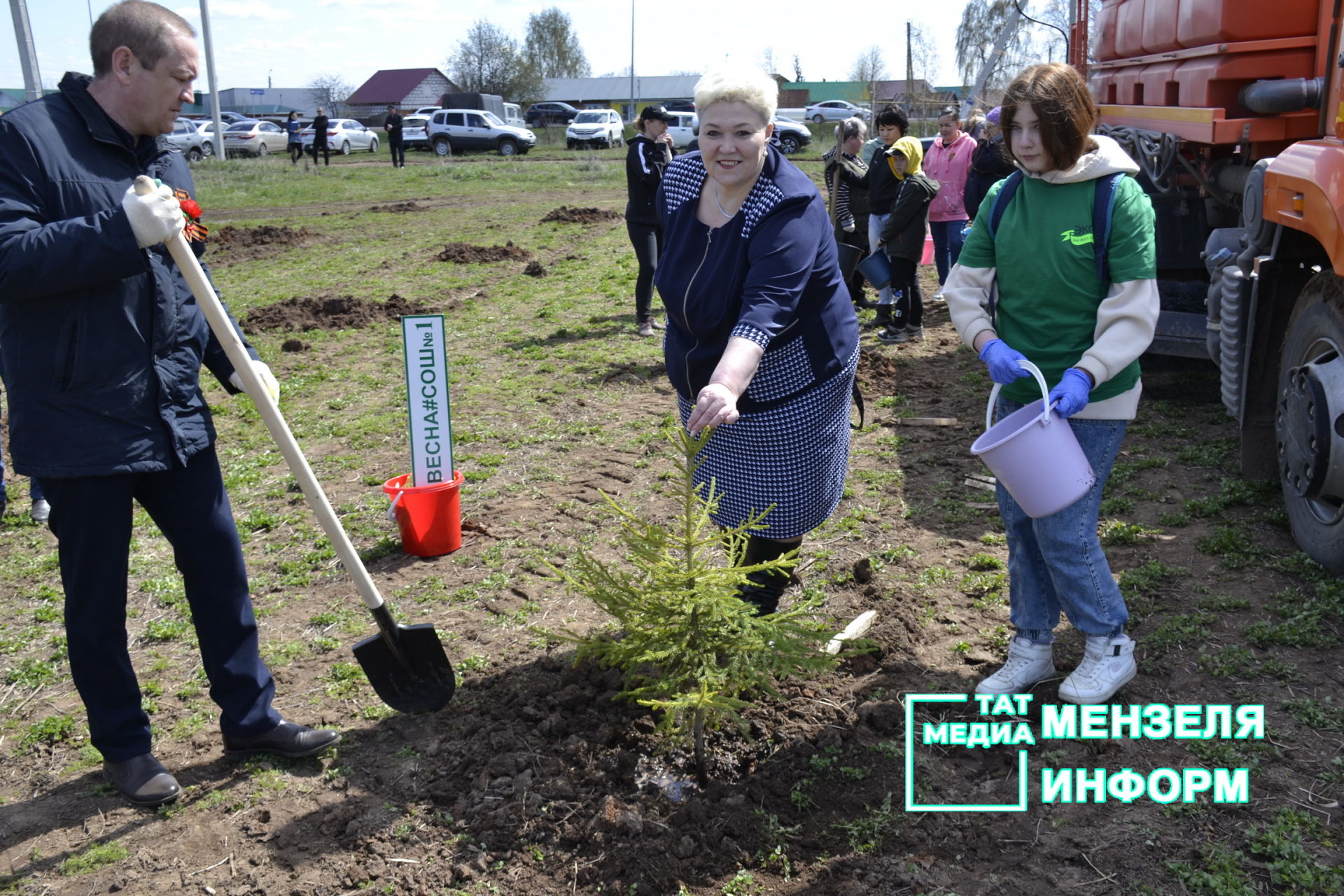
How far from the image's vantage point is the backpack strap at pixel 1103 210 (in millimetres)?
2867

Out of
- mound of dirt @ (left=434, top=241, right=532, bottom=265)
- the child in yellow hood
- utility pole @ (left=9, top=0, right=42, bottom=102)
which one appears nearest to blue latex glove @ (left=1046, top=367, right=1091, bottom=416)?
the child in yellow hood

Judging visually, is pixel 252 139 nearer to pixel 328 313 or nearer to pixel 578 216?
pixel 578 216

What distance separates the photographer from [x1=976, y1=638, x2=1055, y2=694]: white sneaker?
11.2ft

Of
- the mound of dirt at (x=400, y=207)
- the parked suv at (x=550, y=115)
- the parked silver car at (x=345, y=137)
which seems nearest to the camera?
the mound of dirt at (x=400, y=207)

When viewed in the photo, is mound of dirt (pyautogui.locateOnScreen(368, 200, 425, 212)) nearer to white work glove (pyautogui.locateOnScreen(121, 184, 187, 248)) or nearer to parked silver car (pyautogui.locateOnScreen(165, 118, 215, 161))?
white work glove (pyautogui.locateOnScreen(121, 184, 187, 248))

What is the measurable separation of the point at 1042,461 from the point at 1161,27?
181 inches

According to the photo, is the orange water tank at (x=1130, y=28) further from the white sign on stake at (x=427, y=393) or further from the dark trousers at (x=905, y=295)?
the white sign on stake at (x=427, y=393)

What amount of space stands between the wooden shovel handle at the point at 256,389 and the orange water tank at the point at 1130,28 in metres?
5.80

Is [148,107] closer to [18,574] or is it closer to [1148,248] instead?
[1148,248]

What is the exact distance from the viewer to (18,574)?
488 cm

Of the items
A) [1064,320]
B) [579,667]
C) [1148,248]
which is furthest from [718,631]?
[1148,248]

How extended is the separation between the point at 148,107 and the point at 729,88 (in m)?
1.56

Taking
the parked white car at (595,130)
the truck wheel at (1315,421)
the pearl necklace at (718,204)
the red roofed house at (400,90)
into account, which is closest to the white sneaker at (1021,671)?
the truck wheel at (1315,421)

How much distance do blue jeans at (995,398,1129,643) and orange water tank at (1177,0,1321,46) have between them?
9.54 feet
